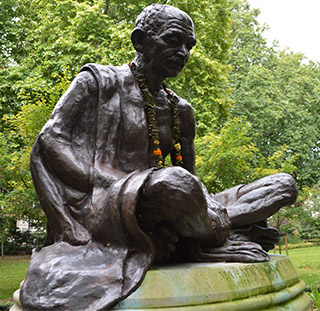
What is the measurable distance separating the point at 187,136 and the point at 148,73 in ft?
2.58

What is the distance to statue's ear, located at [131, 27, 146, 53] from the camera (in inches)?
145

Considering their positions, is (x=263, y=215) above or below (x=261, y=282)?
above

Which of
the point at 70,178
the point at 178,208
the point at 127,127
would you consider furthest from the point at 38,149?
the point at 178,208

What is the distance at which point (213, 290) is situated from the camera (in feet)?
9.66

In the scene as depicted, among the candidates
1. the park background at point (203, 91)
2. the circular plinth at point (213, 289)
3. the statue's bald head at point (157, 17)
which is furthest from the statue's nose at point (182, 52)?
the park background at point (203, 91)

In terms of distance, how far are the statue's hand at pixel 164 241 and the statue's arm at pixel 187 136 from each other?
1105 mm

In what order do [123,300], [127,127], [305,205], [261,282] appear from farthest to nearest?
1. [305,205]
2. [127,127]
3. [261,282]
4. [123,300]

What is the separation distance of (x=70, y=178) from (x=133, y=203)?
0.63 metres

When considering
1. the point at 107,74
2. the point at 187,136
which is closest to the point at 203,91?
the point at 187,136

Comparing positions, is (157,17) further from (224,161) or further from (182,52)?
(224,161)

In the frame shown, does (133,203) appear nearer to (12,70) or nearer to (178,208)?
(178,208)

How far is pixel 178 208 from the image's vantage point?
2992 mm

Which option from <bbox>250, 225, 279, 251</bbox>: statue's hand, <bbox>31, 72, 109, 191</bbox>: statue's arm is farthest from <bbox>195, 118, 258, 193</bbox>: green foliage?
<bbox>31, 72, 109, 191</bbox>: statue's arm

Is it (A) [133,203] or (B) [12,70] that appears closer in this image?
(A) [133,203]
